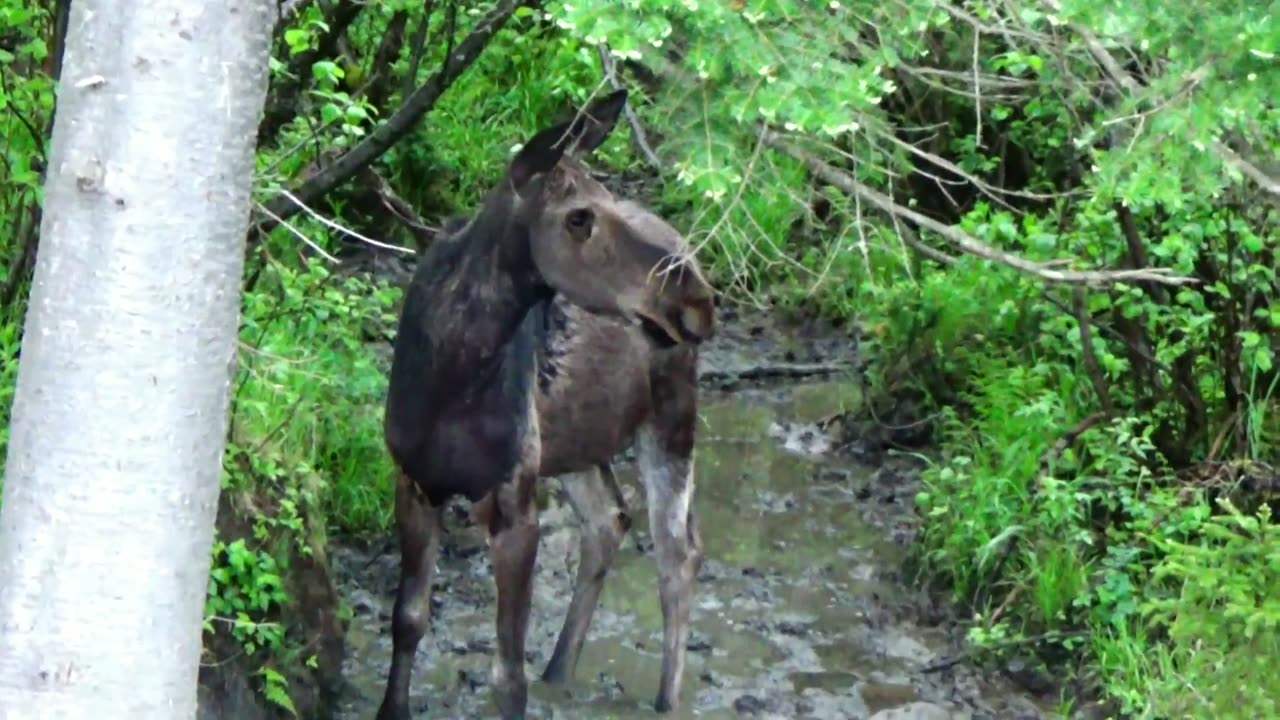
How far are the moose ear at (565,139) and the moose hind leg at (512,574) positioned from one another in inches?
44.3

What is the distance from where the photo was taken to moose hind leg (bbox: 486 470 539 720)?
7102 mm

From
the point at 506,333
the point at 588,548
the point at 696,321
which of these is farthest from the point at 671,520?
the point at 506,333

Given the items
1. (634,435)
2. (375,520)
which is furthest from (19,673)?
(375,520)

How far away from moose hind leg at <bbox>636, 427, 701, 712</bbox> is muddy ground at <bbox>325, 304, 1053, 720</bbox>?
12.4 inches

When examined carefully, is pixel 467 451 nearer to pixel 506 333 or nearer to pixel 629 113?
pixel 506 333

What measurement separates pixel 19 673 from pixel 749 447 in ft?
25.0

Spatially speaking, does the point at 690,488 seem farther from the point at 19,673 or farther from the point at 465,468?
the point at 19,673

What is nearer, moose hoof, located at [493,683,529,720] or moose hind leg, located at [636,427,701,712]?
moose hoof, located at [493,683,529,720]

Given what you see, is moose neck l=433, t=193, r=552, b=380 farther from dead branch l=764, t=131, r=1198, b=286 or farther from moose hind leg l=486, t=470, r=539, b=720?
dead branch l=764, t=131, r=1198, b=286

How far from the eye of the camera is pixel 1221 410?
28.3ft

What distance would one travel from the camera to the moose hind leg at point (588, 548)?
8.04 m

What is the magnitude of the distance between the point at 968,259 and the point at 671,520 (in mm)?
1920

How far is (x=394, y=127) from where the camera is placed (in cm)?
785

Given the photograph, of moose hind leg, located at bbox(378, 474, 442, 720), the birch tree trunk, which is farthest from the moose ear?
the birch tree trunk
